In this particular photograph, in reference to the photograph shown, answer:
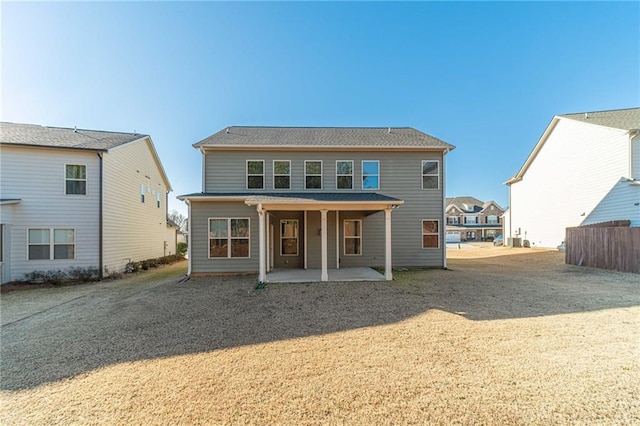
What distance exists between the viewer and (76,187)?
11828mm

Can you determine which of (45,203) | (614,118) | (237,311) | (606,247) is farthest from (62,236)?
(614,118)

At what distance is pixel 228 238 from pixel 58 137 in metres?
9.47

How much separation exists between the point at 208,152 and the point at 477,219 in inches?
1999

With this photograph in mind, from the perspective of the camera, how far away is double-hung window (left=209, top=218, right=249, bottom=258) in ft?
37.9

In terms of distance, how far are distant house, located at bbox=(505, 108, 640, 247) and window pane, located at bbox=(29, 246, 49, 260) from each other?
27932mm

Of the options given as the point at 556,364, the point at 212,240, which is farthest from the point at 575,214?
the point at 212,240

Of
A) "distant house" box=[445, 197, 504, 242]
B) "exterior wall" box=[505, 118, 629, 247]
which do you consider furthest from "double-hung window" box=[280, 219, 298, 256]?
"distant house" box=[445, 197, 504, 242]

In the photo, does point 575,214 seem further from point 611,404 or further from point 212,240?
point 212,240

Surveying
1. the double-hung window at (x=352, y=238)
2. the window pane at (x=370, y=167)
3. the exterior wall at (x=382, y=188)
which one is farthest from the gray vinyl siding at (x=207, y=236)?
the window pane at (x=370, y=167)

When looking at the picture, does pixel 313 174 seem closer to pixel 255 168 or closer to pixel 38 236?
pixel 255 168

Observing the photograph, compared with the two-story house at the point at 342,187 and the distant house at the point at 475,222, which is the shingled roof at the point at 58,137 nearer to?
the two-story house at the point at 342,187

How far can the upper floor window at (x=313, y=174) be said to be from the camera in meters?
12.7

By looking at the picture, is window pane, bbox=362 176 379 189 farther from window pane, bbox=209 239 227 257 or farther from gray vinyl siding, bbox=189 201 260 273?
window pane, bbox=209 239 227 257

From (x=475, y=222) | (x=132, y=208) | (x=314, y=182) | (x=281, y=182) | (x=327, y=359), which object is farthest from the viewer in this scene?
(x=475, y=222)
